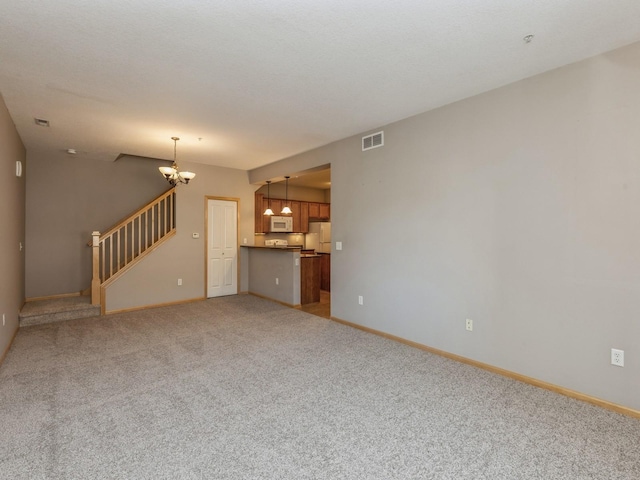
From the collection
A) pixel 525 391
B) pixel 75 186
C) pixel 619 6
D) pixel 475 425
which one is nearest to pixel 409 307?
pixel 525 391

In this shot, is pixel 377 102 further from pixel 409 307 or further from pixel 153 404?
pixel 153 404

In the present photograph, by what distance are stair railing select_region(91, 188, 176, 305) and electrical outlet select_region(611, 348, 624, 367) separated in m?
6.37

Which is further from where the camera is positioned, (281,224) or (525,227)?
(281,224)

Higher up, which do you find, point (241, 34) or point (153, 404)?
point (241, 34)

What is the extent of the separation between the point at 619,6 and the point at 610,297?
79.3 inches

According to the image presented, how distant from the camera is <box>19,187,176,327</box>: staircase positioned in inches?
192

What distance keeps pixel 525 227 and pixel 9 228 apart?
18.9ft

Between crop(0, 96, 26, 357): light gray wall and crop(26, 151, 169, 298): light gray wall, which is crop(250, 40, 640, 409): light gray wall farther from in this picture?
crop(26, 151, 169, 298): light gray wall

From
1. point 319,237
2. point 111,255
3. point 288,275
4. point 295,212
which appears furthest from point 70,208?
point 319,237

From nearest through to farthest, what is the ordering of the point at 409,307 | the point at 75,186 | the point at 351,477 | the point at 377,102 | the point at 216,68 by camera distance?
the point at 351,477 < the point at 216,68 < the point at 377,102 < the point at 409,307 < the point at 75,186

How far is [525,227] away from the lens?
2.89m

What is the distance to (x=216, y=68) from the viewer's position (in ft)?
8.86

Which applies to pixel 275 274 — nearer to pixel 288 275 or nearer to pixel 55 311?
pixel 288 275

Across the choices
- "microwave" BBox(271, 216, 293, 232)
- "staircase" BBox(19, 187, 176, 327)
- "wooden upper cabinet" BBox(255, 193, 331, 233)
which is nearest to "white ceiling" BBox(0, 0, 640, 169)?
"staircase" BBox(19, 187, 176, 327)
